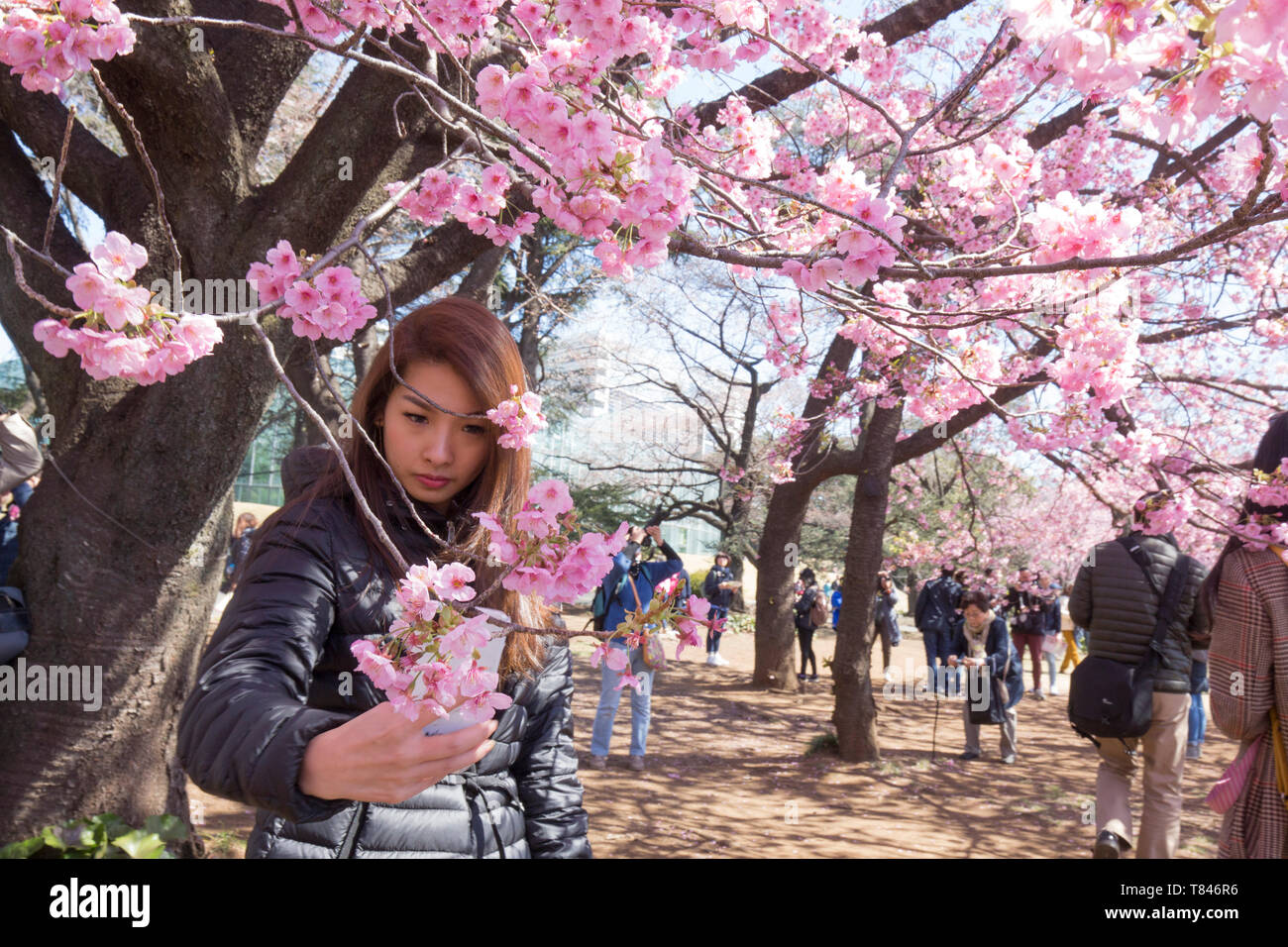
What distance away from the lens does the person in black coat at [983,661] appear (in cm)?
705

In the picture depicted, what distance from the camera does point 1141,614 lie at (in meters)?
3.86

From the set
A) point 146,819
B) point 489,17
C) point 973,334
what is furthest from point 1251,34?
point 146,819

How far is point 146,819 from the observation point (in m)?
3.42

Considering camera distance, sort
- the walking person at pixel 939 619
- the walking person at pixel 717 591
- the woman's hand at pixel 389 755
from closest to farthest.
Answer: the woman's hand at pixel 389 755 → the walking person at pixel 939 619 → the walking person at pixel 717 591

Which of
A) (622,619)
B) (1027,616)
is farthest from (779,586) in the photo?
(622,619)

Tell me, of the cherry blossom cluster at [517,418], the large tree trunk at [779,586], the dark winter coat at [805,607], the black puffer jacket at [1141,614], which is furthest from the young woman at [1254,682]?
the dark winter coat at [805,607]

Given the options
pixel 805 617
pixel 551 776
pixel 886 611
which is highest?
pixel 551 776

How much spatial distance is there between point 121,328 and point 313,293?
1.40 ft

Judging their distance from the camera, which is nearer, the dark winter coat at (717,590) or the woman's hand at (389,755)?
the woman's hand at (389,755)

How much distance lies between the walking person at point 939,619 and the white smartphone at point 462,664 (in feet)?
25.6

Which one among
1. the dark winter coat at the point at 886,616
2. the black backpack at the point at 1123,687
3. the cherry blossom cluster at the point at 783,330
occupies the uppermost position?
the cherry blossom cluster at the point at 783,330

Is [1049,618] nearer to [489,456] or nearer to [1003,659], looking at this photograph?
[1003,659]

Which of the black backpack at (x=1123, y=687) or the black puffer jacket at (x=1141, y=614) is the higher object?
the black puffer jacket at (x=1141, y=614)

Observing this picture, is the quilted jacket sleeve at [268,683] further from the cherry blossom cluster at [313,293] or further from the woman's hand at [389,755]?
the cherry blossom cluster at [313,293]
